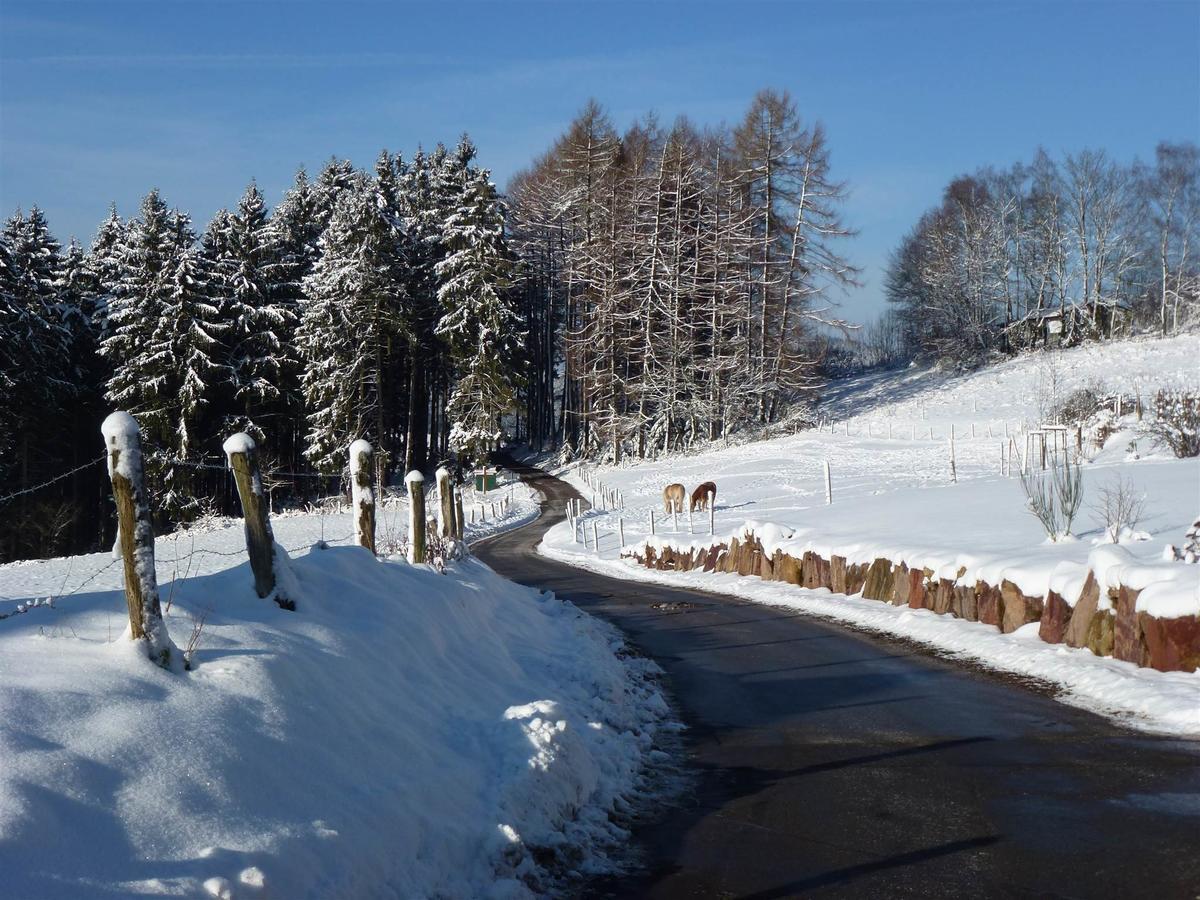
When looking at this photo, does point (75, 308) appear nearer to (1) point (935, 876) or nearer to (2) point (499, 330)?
(2) point (499, 330)

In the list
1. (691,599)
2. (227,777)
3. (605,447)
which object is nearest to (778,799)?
(227,777)

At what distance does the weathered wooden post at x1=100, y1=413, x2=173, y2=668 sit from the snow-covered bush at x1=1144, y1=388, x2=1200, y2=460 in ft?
90.0

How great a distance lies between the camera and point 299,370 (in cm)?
5344

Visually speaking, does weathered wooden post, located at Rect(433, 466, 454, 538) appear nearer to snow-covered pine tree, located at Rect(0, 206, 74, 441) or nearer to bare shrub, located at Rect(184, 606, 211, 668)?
bare shrub, located at Rect(184, 606, 211, 668)

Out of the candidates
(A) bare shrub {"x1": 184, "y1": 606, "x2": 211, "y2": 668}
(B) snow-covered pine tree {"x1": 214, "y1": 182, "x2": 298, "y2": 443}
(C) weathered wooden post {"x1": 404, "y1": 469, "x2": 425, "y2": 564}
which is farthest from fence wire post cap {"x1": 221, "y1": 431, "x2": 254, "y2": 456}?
(B) snow-covered pine tree {"x1": 214, "y1": 182, "x2": 298, "y2": 443}

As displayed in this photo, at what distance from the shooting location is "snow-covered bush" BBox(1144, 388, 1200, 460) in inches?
1045

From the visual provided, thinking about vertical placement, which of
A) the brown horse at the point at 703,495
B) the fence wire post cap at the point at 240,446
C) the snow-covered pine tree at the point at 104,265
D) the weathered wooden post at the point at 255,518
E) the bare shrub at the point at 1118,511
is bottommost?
the brown horse at the point at 703,495

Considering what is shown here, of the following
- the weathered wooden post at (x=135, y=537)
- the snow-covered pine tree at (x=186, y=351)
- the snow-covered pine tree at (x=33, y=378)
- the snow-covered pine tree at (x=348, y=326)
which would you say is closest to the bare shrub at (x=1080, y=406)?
the snow-covered pine tree at (x=348, y=326)

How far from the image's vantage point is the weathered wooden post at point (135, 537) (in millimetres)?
5391

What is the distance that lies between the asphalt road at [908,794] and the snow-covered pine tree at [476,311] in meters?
42.5

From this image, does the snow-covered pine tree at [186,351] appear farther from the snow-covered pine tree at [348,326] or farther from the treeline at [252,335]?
the snow-covered pine tree at [348,326]

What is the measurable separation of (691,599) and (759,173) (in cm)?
4334

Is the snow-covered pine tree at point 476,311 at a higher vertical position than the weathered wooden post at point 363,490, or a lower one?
higher

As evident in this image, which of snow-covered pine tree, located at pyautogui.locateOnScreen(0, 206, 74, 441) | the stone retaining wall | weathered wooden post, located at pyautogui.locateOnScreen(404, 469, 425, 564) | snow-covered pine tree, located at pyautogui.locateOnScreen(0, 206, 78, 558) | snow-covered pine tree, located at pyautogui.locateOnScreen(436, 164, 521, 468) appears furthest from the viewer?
snow-covered pine tree, located at pyautogui.locateOnScreen(436, 164, 521, 468)
